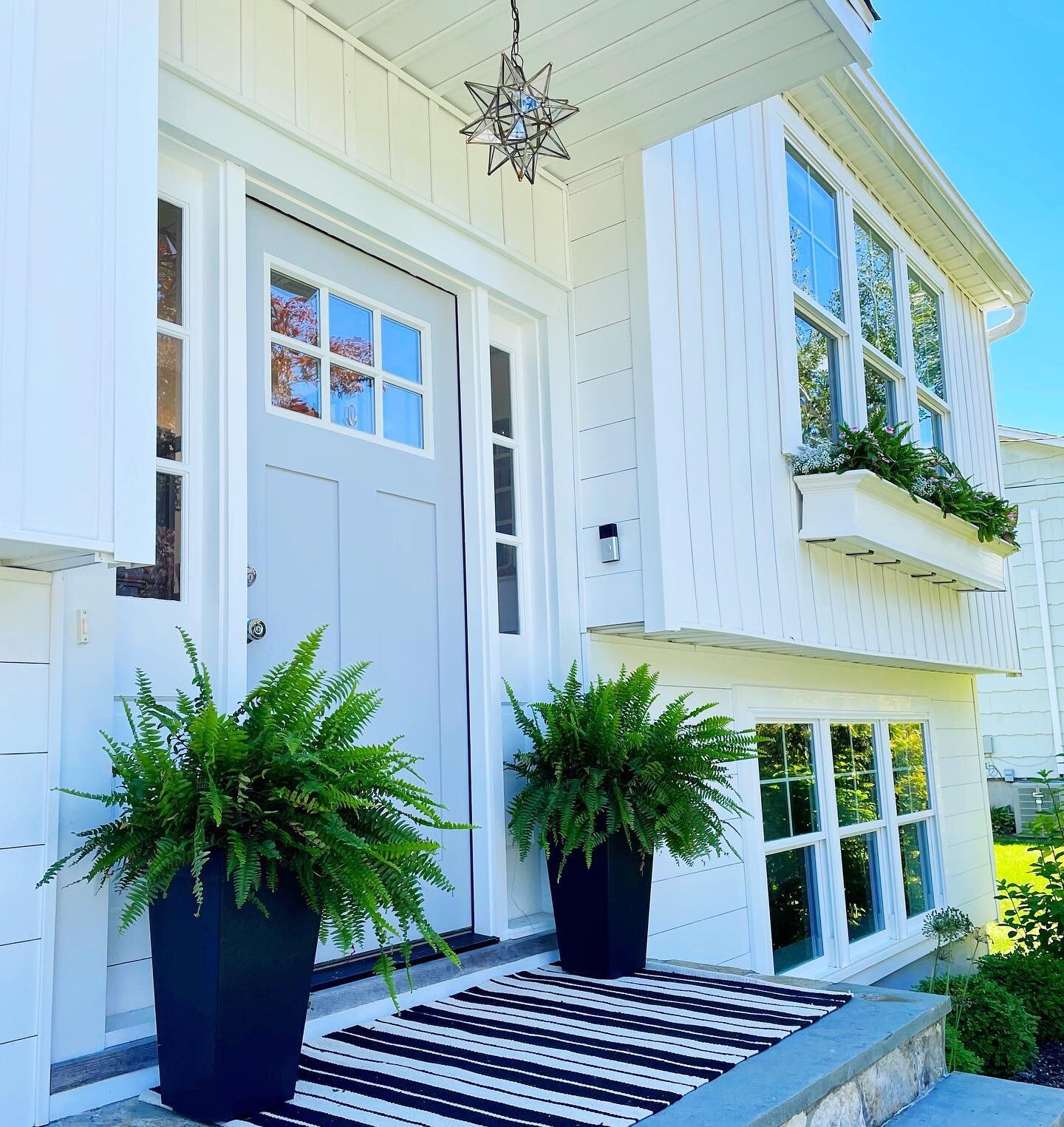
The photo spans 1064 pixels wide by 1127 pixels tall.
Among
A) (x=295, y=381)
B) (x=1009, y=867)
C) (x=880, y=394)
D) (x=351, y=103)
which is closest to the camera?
(x=295, y=381)

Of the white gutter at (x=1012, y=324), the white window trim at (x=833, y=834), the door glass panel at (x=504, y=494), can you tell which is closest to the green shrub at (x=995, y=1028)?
the white window trim at (x=833, y=834)

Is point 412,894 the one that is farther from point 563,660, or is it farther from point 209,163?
point 209,163

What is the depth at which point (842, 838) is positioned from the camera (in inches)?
199

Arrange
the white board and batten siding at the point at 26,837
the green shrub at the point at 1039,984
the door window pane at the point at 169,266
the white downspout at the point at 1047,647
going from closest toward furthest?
the white board and batten siding at the point at 26,837 → the door window pane at the point at 169,266 → the green shrub at the point at 1039,984 → the white downspout at the point at 1047,647

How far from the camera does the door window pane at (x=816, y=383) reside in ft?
15.7

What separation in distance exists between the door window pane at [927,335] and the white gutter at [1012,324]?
111 cm

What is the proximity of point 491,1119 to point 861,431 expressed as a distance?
133 inches

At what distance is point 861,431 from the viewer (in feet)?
14.8

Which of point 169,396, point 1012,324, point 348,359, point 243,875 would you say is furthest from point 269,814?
point 1012,324

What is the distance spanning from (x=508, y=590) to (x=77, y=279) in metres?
1.88

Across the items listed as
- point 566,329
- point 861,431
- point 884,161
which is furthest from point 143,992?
point 884,161

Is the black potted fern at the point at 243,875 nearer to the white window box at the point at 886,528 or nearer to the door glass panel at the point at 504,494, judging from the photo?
the door glass panel at the point at 504,494

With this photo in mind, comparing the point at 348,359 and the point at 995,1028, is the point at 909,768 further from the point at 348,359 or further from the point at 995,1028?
the point at 348,359

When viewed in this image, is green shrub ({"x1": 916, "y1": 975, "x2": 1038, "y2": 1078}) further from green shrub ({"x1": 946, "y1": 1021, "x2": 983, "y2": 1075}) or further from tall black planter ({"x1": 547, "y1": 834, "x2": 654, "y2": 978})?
tall black planter ({"x1": 547, "y1": 834, "x2": 654, "y2": 978})
